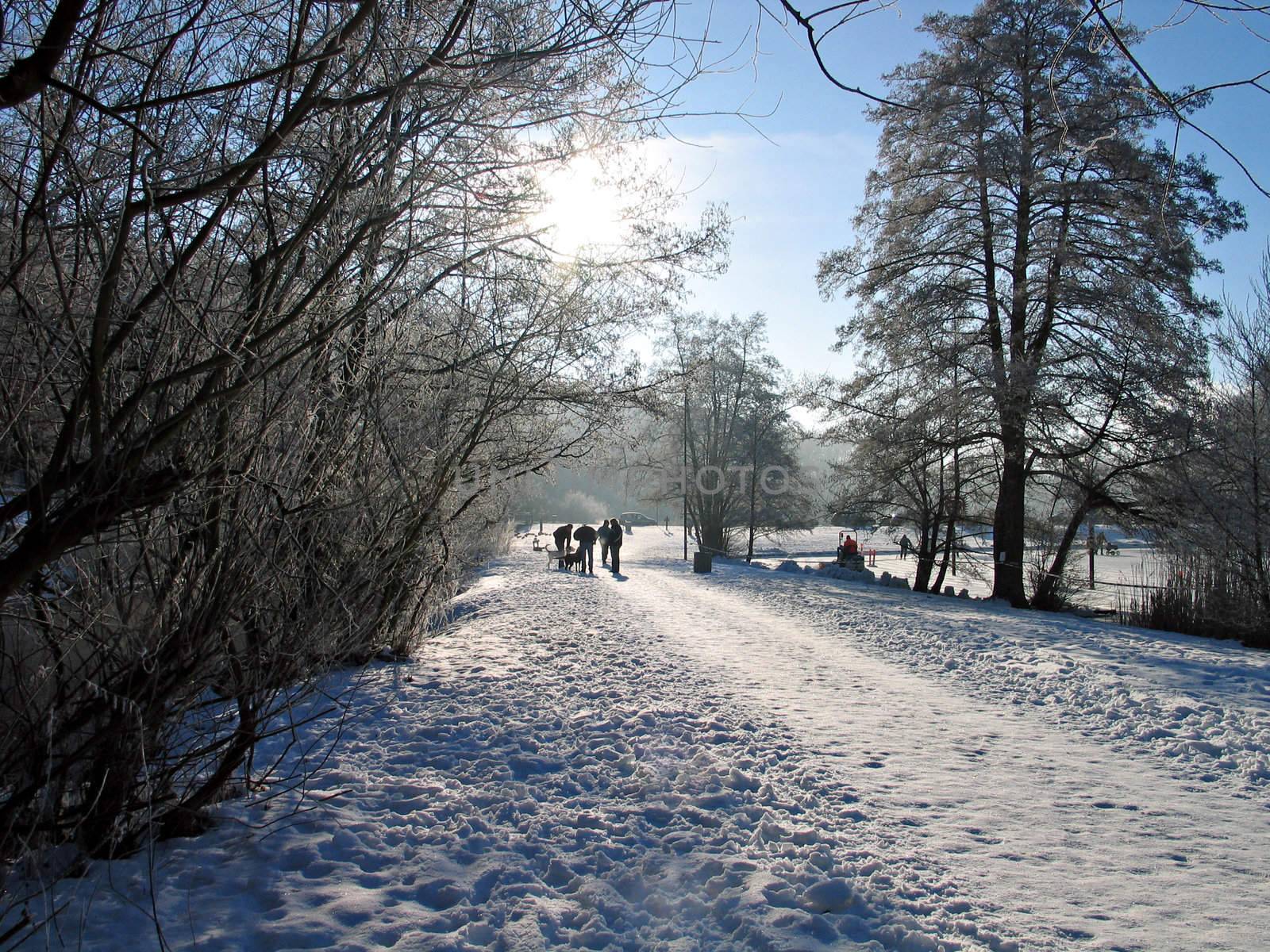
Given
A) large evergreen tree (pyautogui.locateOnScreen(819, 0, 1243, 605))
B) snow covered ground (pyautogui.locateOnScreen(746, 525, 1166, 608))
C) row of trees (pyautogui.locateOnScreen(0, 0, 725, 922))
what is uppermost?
large evergreen tree (pyautogui.locateOnScreen(819, 0, 1243, 605))

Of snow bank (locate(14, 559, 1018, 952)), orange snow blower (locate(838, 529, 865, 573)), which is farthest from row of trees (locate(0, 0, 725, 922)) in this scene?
orange snow blower (locate(838, 529, 865, 573))

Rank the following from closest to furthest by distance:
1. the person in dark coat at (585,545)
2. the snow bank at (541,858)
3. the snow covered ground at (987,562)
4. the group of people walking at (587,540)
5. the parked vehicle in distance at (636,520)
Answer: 1. the snow bank at (541,858)
2. the snow covered ground at (987,562)
3. the person in dark coat at (585,545)
4. the group of people walking at (587,540)
5. the parked vehicle in distance at (636,520)

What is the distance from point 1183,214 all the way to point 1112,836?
41.4ft

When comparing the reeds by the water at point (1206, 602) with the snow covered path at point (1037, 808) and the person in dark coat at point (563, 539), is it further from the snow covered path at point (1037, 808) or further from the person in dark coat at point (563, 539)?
the person in dark coat at point (563, 539)

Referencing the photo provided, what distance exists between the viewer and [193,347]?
2.35 metres

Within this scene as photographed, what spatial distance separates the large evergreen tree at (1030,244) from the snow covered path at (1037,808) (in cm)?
760

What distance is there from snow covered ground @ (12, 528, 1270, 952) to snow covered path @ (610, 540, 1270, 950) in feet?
0.06

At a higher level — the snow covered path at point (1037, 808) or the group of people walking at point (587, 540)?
the group of people walking at point (587, 540)

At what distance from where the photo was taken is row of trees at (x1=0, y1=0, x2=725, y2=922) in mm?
2096

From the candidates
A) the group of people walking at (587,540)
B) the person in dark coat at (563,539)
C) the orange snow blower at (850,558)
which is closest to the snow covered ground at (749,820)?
the group of people walking at (587,540)

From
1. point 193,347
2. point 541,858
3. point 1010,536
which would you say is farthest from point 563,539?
point 193,347

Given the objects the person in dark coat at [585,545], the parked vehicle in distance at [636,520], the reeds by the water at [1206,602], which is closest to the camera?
the reeds by the water at [1206,602]

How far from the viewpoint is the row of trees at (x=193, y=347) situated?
2.10m

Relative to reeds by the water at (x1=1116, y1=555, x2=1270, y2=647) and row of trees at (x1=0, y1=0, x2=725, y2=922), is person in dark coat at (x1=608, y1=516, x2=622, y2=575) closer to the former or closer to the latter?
reeds by the water at (x1=1116, y1=555, x2=1270, y2=647)
